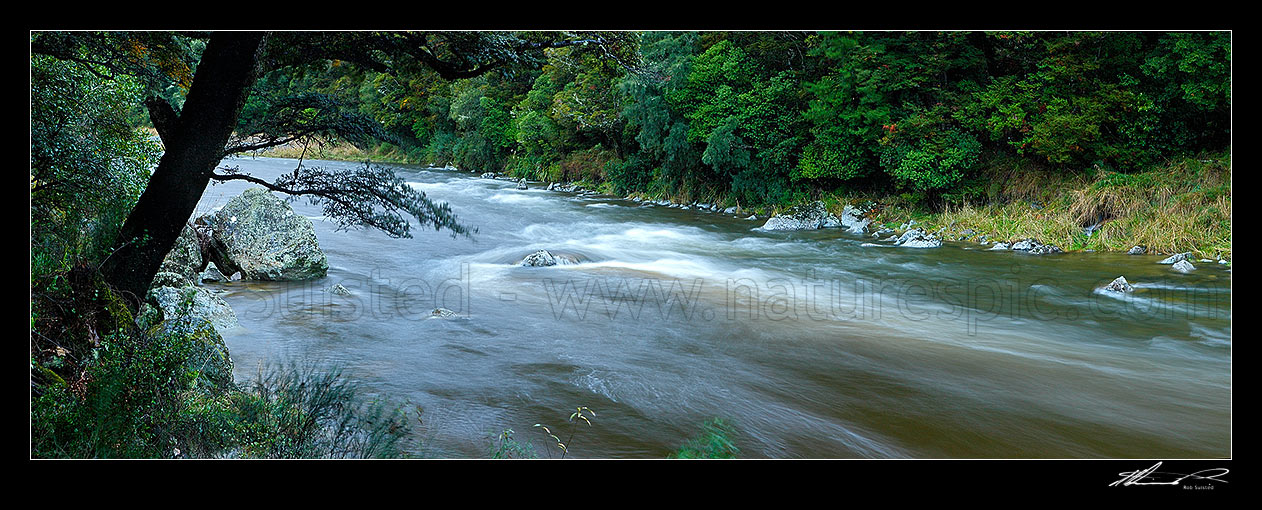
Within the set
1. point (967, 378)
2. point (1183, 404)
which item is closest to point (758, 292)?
point (967, 378)

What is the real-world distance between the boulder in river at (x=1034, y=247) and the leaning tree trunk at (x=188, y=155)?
11.8 meters

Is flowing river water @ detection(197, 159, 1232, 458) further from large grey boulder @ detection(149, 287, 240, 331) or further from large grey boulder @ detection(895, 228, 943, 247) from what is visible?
large grey boulder @ detection(895, 228, 943, 247)

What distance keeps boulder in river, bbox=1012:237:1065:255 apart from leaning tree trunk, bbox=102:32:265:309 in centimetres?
1181

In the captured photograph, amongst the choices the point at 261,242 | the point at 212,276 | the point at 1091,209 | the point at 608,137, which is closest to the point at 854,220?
the point at 1091,209

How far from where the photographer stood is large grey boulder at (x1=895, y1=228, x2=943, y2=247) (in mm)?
13070

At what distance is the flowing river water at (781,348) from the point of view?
4.96 m

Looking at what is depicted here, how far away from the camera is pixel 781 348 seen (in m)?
6.91

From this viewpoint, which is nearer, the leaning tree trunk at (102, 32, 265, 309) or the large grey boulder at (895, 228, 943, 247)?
the leaning tree trunk at (102, 32, 265, 309)

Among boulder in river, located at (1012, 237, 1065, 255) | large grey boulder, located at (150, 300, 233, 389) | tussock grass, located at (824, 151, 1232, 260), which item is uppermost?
tussock grass, located at (824, 151, 1232, 260)

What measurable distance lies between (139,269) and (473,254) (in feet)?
26.0

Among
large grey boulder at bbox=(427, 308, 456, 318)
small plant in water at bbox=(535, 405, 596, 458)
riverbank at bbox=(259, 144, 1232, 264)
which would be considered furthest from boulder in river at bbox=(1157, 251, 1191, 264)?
large grey boulder at bbox=(427, 308, 456, 318)
